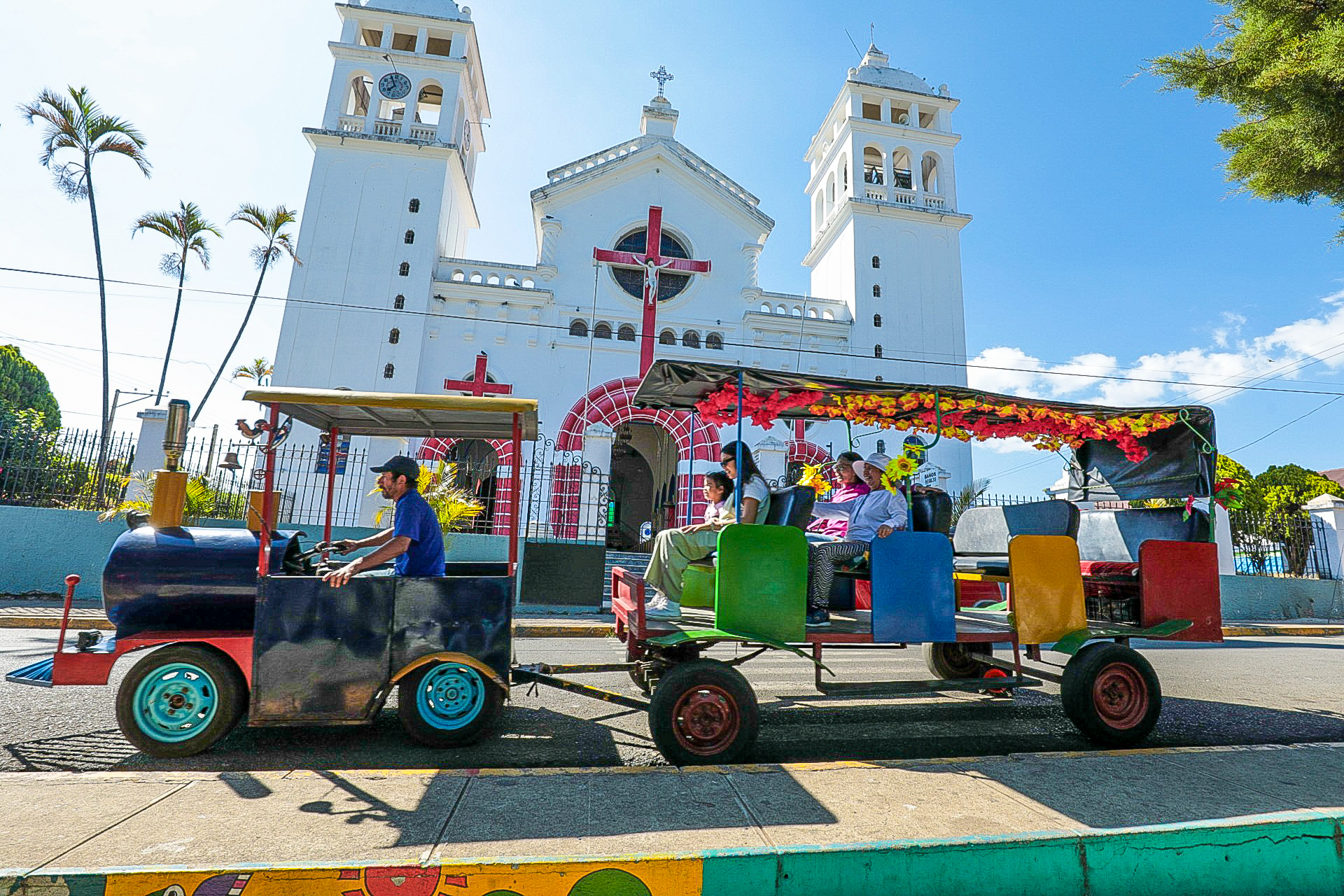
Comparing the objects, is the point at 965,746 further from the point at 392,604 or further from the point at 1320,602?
the point at 1320,602

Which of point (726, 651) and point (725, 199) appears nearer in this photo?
point (726, 651)

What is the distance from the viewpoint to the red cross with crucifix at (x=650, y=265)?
18328mm

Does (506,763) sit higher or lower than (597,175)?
lower

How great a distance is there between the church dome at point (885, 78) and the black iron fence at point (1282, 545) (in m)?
16.2

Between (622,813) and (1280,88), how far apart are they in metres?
9.28

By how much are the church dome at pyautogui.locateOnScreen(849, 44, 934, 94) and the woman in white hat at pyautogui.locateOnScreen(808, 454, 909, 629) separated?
848 inches

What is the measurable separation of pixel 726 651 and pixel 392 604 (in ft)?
16.6

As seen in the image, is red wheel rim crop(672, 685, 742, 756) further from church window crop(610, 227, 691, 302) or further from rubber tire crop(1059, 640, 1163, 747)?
church window crop(610, 227, 691, 302)

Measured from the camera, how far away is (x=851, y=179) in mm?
21328

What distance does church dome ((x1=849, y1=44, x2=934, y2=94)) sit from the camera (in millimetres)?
22484

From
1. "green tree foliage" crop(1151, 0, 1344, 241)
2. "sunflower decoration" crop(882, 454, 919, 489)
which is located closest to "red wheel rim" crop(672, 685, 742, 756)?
"sunflower decoration" crop(882, 454, 919, 489)

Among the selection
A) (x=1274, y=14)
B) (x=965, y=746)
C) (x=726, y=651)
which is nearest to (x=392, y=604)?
(x=965, y=746)

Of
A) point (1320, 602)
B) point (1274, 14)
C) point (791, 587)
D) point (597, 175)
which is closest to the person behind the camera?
point (791, 587)

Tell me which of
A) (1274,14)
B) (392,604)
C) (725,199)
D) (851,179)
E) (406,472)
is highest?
(851,179)
